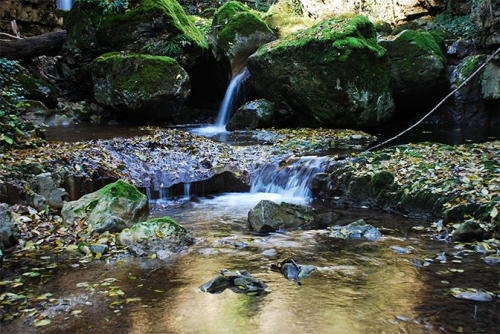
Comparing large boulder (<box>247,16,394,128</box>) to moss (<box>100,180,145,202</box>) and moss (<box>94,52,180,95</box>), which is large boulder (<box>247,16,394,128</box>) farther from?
moss (<box>100,180,145,202</box>)

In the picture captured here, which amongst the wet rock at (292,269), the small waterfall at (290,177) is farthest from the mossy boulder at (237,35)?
the wet rock at (292,269)

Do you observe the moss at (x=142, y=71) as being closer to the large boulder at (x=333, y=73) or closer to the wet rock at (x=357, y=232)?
the large boulder at (x=333, y=73)

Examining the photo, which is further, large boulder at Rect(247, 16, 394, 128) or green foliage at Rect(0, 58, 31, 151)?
large boulder at Rect(247, 16, 394, 128)

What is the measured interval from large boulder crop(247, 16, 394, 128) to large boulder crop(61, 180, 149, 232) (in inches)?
352

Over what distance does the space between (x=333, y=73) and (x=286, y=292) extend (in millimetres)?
10512

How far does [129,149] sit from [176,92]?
5173 millimetres

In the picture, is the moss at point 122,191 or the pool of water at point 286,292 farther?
the moss at point 122,191

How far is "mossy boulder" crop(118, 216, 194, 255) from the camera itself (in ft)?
17.3

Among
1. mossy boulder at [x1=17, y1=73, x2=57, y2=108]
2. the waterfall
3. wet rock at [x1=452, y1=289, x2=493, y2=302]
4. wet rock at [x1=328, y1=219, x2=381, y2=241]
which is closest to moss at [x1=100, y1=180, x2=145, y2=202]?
wet rock at [x1=328, y1=219, x2=381, y2=241]

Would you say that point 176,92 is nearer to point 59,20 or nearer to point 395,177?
point 395,177

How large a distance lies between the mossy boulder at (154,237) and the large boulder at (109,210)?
391 millimetres

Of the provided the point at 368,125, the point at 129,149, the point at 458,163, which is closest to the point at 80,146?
the point at 129,149

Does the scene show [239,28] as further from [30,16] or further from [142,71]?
[30,16]

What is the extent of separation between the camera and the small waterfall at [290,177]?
8.62 m
